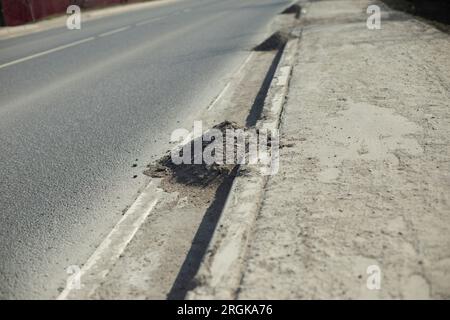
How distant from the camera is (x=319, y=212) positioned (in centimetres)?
293

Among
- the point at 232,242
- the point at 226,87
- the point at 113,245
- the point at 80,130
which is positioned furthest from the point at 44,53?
the point at 232,242

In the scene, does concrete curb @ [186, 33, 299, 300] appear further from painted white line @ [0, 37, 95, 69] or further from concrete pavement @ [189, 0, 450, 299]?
painted white line @ [0, 37, 95, 69]

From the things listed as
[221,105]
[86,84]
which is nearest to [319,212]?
[221,105]

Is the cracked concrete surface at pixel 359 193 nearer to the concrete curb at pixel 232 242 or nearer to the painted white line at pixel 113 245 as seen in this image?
the concrete curb at pixel 232 242

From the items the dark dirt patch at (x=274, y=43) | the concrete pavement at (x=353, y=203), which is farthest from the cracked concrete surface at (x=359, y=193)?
the dark dirt patch at (x=274, y=43)

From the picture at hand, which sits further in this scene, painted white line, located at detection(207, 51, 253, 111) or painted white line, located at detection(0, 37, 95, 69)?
painted white line, located at detection(0, 37, 95, 69)

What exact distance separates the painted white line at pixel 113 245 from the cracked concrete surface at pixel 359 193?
2.89 feet

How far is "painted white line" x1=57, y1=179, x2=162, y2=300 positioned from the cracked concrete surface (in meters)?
0.88

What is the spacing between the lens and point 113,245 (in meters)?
2.99

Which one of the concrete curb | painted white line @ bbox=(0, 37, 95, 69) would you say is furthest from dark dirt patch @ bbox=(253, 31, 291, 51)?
the concrete curb

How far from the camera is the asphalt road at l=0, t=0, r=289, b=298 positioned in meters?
3.09

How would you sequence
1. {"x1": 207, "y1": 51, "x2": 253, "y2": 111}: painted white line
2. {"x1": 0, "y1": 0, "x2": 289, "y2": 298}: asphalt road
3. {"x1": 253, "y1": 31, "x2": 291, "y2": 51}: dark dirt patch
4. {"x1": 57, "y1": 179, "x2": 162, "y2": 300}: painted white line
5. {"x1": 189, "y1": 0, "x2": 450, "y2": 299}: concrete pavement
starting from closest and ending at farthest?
{"x1": 189, "y1": 0, "x2": 450, "y2": 299}: concrete pavement → {"x1": 57, "y1": 179, "x2": 162, "y2": 300}: painted white line → {"x1": 0, "y1": 0, "x2": 289, "y2": 298}: asphalt road → {"x1": 207, "y1": 51, "x2": 253, "y2": 111}: painted white line → {"x1": 253, "y1": 31, "x2": 291, "y2": 51}: dark dirt patch

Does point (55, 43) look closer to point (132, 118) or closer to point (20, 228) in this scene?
point (132, 118)

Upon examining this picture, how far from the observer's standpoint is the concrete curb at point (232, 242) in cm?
234
